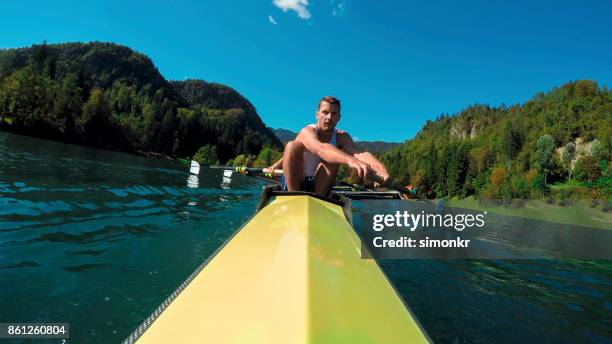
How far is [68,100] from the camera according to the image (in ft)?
231

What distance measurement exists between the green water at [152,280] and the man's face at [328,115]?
9.35 feet

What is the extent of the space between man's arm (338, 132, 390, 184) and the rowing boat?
0.98 m

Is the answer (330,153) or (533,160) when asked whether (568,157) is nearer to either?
(533,160)

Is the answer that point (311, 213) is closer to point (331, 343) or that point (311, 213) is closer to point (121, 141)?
point (331, 343)

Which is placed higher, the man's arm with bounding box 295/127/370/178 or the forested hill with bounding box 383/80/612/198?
the forested hill with bounding box 383/80/612/198

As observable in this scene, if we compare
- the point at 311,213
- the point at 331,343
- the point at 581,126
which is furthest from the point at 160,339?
the point at 581,126

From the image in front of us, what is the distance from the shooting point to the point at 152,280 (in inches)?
166

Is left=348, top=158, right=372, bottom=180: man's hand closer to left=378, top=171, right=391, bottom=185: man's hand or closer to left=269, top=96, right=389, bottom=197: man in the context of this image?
left=378, top=171, right=391, bottom=185: man's hand

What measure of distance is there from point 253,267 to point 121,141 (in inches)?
3615

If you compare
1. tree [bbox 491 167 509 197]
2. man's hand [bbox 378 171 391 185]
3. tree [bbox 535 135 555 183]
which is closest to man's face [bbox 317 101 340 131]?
man's hand [bbox 378 171 391 185]

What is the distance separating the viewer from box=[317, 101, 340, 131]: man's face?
5.05m

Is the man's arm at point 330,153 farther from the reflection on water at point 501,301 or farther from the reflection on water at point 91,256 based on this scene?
the reflection on water at point 91,256

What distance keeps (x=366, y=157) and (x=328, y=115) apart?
1.56 meters

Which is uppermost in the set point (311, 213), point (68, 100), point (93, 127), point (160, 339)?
point (68, 100)
